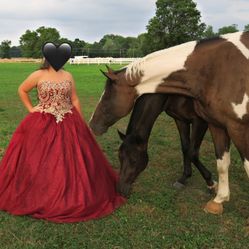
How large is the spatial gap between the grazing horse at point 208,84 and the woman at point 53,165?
424 mm

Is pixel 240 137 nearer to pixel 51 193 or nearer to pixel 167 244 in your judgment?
pixel 167 244

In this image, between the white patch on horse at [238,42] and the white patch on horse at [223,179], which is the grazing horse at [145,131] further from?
the white patch on horse at [238,42]

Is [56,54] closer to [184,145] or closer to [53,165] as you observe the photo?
[53,165]

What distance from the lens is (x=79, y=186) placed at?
4.46 metres

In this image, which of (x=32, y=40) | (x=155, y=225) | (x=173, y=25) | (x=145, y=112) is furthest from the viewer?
(x=32, y=40)

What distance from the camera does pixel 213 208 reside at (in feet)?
15.2

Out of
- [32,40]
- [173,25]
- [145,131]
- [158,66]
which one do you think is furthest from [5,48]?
[158,66]

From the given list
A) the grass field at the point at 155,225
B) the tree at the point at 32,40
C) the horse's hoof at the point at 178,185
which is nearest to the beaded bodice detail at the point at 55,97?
the grass field at the point at 155,225

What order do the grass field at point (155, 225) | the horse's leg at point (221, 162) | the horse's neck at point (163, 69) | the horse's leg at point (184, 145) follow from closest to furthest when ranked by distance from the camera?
the grass field at point (155, 225) → the horse's neck at point (163, 69) → the horse's leg at point (221, 162) → the horse's leg at point (184, 145)

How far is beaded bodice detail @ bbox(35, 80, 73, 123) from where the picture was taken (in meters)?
4.53

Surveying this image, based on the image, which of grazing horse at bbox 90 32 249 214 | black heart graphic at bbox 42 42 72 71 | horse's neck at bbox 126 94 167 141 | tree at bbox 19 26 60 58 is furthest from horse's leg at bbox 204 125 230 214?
tree at bbox 19 26 60 58

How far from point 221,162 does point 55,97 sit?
6.57 feet

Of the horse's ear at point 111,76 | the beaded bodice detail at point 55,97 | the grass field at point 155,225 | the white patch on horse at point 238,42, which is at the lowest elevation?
the grass field at point 155,225

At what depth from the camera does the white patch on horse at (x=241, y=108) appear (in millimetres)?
3916
